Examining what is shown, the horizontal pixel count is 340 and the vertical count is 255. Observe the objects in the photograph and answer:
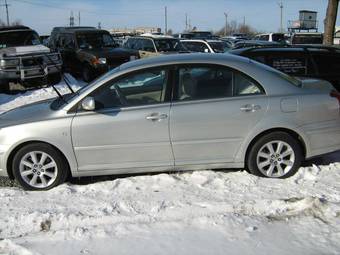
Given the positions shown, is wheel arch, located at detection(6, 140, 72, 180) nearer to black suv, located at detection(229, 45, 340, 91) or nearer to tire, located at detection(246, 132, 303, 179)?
tire, located at detection(246, 132, 303, 179)

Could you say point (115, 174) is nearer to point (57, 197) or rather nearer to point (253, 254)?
point (57, 197)

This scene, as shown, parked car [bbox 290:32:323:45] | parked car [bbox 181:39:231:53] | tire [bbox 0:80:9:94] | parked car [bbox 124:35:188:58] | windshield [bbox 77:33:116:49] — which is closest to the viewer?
tire [bbox 0:80:9:94]

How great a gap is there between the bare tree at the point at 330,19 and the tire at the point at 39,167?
1252 cm

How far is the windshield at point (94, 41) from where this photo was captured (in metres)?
→ 16.5

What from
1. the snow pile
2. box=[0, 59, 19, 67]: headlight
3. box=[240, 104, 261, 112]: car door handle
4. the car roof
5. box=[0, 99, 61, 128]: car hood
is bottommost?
the snow pile

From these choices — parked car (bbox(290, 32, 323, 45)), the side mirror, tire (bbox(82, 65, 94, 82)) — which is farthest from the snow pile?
parked car (bbox(290, 32, 323, 45))

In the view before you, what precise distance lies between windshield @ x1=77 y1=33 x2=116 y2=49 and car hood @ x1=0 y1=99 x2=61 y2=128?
10726 mm

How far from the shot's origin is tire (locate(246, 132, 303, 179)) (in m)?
5.51

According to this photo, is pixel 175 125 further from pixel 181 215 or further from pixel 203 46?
pixel 203 46

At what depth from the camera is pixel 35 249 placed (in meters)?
4.01

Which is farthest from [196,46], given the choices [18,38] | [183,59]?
[183,59]

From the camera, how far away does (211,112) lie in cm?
536

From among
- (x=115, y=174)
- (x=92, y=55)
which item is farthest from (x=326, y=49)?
(x=92, y=55)

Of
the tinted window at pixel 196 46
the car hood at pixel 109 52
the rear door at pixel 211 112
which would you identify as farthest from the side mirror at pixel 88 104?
the tinted window at pixel 196 46
